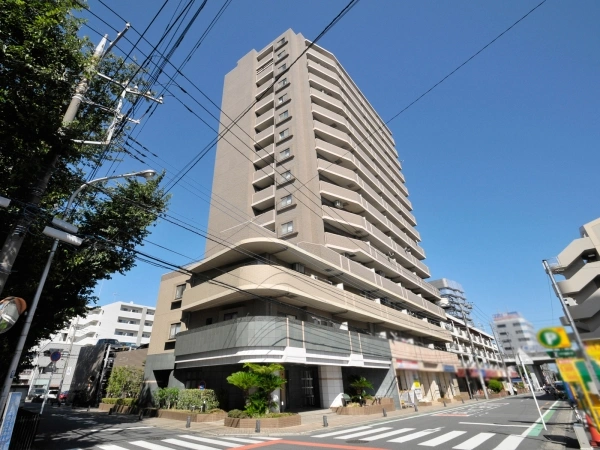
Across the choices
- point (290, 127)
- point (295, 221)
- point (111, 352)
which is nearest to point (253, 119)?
point (290, 127)

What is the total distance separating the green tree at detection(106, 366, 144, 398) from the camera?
2526 cm

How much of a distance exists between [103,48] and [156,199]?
7141 millimetres

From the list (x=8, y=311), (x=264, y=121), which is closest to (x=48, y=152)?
(x=8, y=311)

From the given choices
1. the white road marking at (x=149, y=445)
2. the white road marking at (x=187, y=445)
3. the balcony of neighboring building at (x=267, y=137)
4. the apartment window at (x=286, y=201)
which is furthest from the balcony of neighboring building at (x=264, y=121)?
the white road marking at (x=149, y=445)

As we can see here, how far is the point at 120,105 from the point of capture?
11414 mm

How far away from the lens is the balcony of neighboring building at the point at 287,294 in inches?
784

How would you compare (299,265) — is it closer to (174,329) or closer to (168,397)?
(174,329)

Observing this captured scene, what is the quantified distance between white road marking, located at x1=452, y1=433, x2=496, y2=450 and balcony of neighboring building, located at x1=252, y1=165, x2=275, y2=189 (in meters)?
25.9

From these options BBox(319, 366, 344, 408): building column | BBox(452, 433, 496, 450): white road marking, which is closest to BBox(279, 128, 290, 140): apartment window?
BBox(319, 366, 344, 408): building column

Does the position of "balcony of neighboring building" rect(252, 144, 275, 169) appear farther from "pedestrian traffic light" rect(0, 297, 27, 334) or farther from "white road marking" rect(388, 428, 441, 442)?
"pedestrian traffic light" rect(0, 297, 27, 334)

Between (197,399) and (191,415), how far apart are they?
63.9 inches

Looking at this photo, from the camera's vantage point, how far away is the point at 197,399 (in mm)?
19312

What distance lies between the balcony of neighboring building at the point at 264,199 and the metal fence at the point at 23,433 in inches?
914

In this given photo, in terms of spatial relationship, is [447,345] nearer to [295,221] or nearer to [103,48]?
[295,221]
